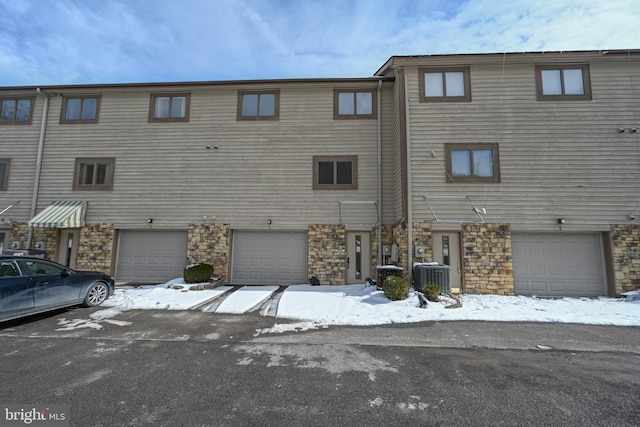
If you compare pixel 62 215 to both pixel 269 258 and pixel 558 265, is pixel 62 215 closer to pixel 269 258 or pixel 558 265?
pixel 269 258

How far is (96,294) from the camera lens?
8289 mm

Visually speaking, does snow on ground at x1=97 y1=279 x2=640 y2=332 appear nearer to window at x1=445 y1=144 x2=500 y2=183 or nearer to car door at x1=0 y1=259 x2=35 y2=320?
car door at x1=0 y1=259 x2=35 y2=320

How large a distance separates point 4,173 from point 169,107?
26.6 ft

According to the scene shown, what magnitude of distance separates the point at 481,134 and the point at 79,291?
14.0 metres

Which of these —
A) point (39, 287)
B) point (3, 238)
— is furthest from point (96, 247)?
point (39, 287)

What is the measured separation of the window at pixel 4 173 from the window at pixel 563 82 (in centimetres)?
2286

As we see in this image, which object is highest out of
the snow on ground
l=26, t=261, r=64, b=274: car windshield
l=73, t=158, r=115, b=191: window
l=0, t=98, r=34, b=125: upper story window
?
l=0, t=98, r=34, b=125: upper story window

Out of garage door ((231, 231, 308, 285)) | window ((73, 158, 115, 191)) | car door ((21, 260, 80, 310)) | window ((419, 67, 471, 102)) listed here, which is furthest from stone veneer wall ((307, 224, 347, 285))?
window ((73, 158, 115, 191))

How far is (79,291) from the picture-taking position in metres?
7.78

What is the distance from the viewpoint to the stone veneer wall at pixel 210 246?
489 inches

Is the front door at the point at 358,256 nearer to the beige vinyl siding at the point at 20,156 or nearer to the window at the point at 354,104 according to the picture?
the window at the point at 354,104

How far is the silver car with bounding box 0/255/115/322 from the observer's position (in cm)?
629

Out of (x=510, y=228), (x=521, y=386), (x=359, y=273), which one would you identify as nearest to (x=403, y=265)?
(x=359, y=273)

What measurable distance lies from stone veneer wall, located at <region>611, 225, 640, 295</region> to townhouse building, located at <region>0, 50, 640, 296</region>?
5 cm
